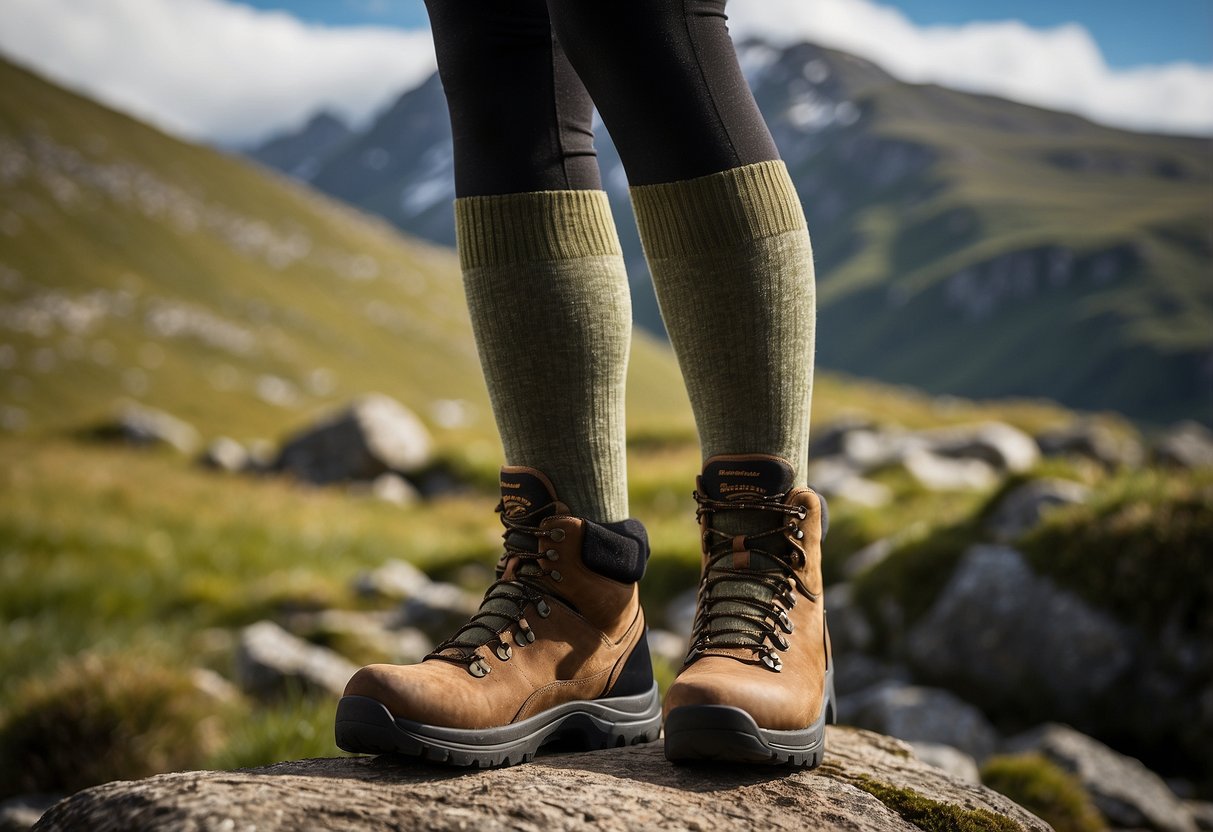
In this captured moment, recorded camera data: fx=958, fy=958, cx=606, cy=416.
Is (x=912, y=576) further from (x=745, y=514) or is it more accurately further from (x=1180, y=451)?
(x=1180, y=451)

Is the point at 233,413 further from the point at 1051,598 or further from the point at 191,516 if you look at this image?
the point at 1051,598

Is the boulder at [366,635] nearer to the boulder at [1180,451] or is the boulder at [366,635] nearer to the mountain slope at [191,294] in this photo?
Answer: the boulder at [1180,451]

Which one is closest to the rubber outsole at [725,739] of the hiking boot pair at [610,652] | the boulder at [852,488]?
the hiking boot pair at [610,652]

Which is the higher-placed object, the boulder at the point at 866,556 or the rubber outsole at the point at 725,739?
the boulder at the point at 866,556

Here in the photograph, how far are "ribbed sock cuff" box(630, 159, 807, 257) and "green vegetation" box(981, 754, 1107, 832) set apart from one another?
95.6 inches

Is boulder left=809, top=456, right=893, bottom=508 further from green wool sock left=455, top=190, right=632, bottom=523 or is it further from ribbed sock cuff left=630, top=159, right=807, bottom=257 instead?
ribbed sock cuff left=630, top=159, right=807, bottom=257

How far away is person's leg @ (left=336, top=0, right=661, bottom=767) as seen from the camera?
2219 millimetres

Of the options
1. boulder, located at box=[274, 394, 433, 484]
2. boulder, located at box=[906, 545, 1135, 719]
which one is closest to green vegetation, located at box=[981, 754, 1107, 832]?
boulder, located at box=[906, 545, 1135, 719]

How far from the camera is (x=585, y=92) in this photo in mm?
2361

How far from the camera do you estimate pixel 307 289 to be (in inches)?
5689

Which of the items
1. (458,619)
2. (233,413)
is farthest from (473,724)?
(233,413)

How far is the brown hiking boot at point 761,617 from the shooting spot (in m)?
1.98

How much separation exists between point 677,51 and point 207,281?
465ft

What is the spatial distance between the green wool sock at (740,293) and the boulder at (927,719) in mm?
3030
